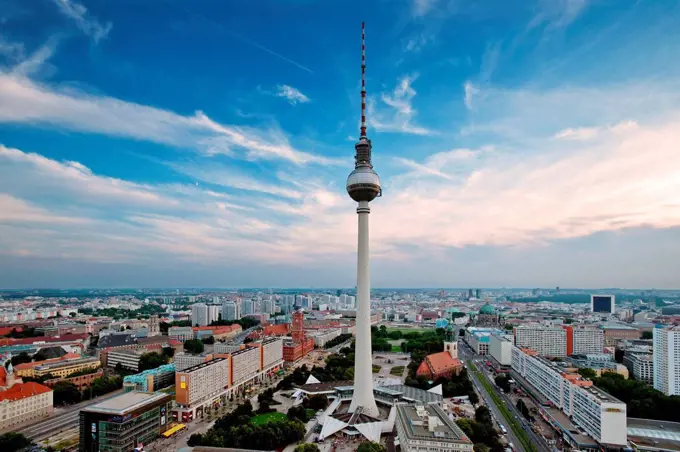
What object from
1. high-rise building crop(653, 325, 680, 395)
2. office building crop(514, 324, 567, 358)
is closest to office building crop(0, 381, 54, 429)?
high-rise building crop(653, 325, 680, 395)

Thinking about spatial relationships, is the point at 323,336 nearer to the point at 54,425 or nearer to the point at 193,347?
the point at 193,347

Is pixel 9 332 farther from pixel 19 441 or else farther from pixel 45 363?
pixel 19 441

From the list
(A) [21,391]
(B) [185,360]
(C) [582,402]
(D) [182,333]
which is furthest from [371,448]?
(D) [182,333]

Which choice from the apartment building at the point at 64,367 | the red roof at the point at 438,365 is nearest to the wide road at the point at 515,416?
the red roof at the point at 438,365

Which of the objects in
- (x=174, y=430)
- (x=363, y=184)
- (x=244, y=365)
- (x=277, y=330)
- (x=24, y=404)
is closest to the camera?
(x=174, y=430)

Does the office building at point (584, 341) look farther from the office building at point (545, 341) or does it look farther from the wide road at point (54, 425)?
the wide road at point (54, 425)

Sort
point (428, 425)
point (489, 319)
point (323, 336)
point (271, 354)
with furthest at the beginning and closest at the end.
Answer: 1. point (489, 319)
2. point (323, 336)
3. point (271, 354)
4. point (428, 425)
